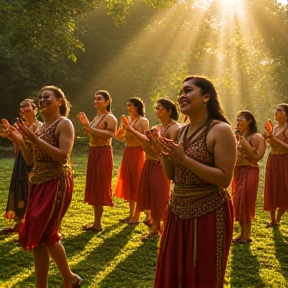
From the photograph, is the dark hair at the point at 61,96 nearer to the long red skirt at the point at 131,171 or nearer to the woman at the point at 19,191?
the woman at the point at 19,191

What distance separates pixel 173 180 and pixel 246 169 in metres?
3.85

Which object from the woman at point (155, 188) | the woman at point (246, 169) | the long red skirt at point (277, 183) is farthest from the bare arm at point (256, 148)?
the long red skirt at point (277, 183)

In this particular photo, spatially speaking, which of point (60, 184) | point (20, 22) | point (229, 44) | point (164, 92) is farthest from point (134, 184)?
point (164, 92)

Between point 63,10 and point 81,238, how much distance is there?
5.49 meters

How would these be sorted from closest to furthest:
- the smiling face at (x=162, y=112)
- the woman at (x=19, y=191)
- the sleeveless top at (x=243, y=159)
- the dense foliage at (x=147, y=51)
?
the smiling face at (x=162, y=112)
the sleeveless top at (x=243, y=159)
the woman at (x=19, y=191)
the dense foliage at (x=147, y=51)

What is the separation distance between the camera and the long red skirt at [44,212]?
4.63 metres

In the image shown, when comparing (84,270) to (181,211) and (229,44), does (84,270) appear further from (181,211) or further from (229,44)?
(229,44)

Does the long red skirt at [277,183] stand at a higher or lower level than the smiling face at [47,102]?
lower

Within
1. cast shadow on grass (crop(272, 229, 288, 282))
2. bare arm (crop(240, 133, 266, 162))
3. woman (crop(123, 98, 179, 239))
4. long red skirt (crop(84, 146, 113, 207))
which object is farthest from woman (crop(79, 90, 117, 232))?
cast shadow on grass (crop(272, 229, 288, 282))

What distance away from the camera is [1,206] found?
392 inches

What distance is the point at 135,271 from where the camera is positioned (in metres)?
5.85

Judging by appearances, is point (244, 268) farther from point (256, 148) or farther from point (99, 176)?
point (99, 176)

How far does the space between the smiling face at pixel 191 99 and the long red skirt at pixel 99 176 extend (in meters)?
4.59

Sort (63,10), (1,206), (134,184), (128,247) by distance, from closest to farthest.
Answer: (128,247)
(134,184)
(1,206)
(63,10)
